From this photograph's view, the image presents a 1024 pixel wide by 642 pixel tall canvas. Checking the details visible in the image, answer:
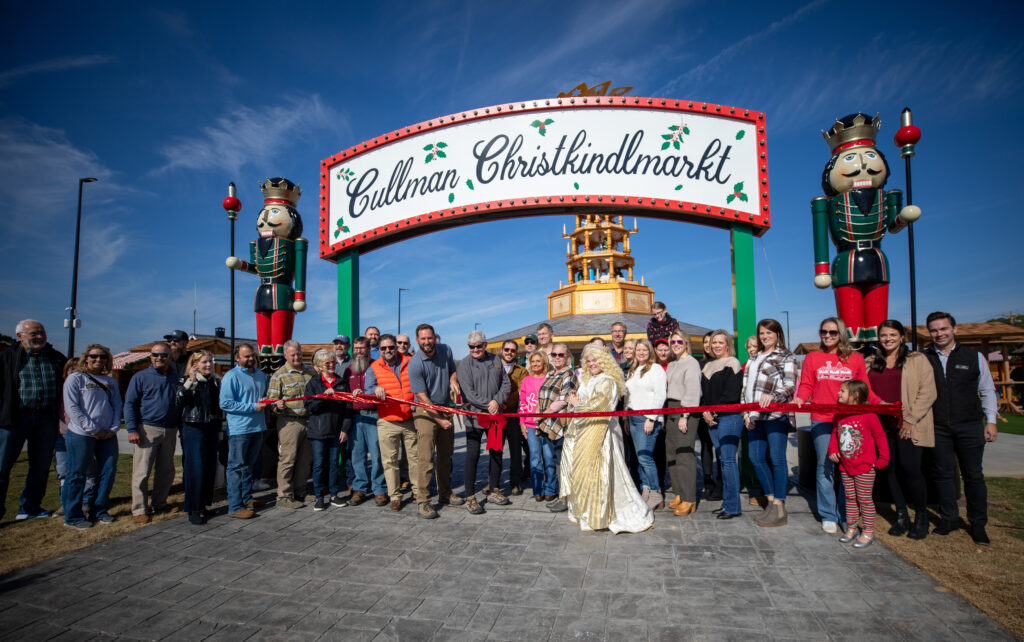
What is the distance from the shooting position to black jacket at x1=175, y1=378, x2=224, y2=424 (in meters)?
5.18

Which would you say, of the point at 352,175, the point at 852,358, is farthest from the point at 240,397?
the point at 852,358

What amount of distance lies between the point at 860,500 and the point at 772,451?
30.8 inches

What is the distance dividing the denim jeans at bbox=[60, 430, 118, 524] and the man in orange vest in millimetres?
2797

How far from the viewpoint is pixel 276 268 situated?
752 cm

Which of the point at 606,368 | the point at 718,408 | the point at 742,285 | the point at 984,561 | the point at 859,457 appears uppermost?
the point at 742,285

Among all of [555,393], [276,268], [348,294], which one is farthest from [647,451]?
[276,268]

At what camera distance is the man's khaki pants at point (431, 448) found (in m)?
5.46

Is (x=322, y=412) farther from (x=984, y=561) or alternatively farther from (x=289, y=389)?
(x=984, y=561)

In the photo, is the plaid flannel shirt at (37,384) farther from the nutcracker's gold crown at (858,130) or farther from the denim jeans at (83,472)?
the nutcracker's gold crown at (858,130)

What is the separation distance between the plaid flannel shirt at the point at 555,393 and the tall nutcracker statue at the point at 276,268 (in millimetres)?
4150

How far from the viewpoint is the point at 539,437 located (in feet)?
19.4

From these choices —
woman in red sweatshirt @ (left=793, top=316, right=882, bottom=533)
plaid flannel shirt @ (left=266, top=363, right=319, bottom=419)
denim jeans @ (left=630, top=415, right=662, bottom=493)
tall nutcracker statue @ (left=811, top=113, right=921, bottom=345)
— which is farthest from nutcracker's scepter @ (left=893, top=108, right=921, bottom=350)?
plaid flannel shirt @ (left=266, top=363, right=319, bottom=419)

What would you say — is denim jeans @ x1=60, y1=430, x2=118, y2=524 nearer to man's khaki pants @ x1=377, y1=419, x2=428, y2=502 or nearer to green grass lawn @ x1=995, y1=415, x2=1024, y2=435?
man's khaki pants @ x1=377, y1=419, x2=428, y2=502

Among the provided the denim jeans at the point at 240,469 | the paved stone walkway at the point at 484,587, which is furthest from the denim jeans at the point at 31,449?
the denim jeans at the point at 240,469
